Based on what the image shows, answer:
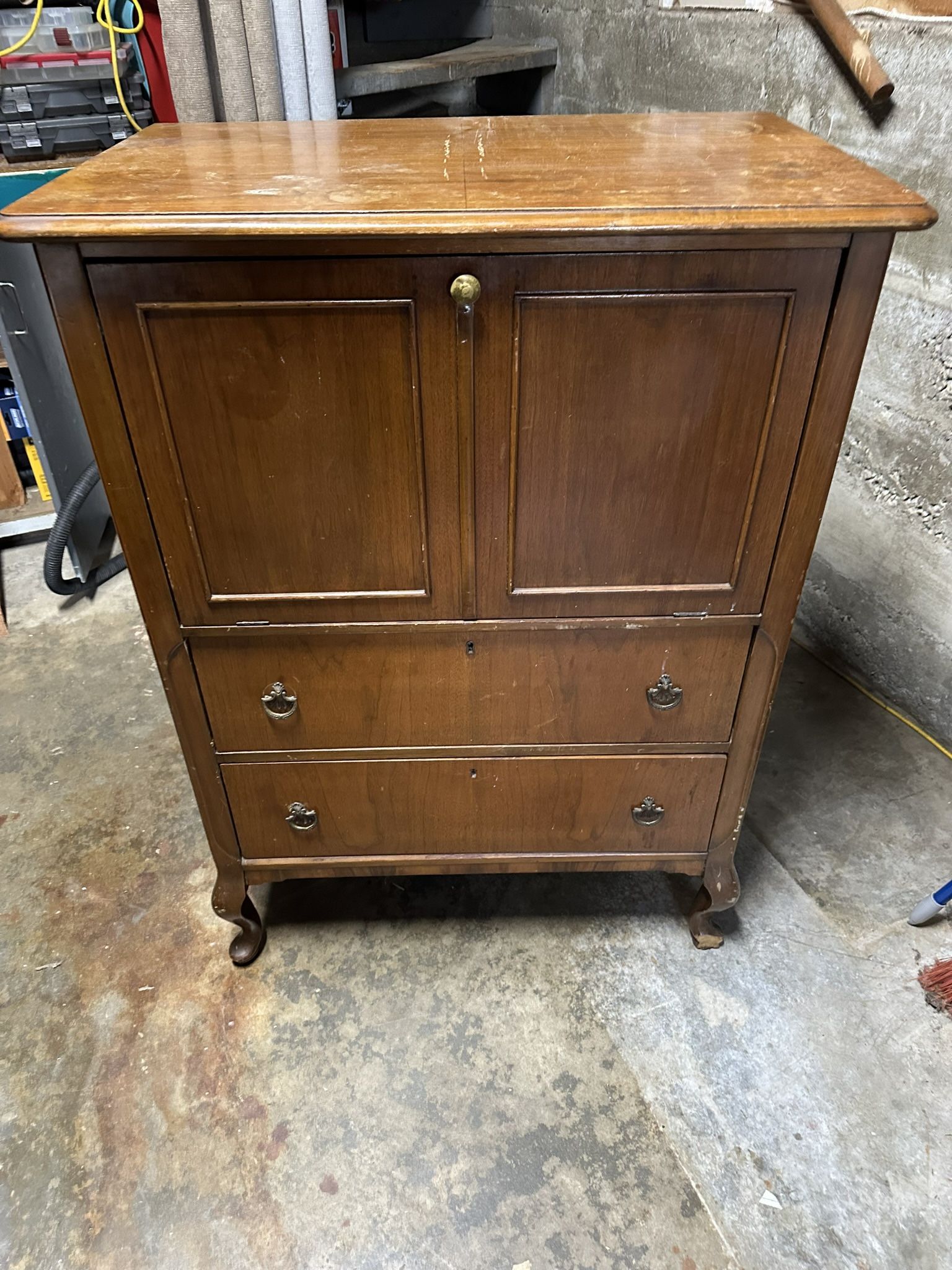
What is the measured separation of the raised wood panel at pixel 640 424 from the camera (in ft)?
2.84

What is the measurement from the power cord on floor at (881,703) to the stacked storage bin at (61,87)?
2133 millimetres

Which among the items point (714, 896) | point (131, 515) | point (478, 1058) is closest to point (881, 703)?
point (714, 896)

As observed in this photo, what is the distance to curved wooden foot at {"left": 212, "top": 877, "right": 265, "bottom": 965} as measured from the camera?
1.38 m

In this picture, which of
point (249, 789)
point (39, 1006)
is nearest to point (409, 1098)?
point (249, 789)

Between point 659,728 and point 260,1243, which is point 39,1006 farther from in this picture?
point 659,728

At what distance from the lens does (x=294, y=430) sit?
0.94 m

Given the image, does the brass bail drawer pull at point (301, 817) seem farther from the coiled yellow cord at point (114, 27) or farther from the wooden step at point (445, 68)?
the wooden step at point (445, 68)

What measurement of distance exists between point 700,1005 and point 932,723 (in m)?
0.90

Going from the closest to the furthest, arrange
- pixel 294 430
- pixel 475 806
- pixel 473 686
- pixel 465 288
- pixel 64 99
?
pixel 465 288 < pixel 294 430 < pixel 473 686 < pixel 475 806 < pixel 64 99

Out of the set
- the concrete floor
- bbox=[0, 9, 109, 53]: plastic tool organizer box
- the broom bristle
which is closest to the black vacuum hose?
the concrete floor

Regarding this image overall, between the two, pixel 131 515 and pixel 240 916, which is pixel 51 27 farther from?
pixel 240 916

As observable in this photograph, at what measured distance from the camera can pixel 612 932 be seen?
4.97ft

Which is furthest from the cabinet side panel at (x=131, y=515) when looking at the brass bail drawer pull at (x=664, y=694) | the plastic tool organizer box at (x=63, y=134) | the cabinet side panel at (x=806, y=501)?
the plastic tool organizer box at (x=63, y=134)

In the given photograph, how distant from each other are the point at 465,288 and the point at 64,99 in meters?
1.76
